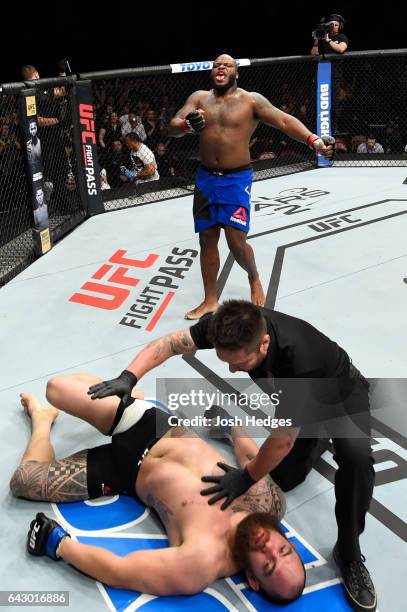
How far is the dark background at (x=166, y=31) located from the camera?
8.87 metres

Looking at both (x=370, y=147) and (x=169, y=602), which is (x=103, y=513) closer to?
(x=169, y=602)

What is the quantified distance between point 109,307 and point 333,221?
236 cm

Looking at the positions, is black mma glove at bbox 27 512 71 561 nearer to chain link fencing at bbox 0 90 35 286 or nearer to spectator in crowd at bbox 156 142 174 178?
chain link fencing at bbox 0 90 35 286

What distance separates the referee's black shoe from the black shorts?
33.4 inches

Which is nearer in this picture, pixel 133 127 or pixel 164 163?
pixel 133 127

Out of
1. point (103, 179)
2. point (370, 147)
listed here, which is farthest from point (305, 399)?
point (370, 147)

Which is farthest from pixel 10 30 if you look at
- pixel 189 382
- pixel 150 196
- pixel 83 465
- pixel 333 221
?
pixel 83 465

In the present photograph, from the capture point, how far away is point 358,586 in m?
1.96

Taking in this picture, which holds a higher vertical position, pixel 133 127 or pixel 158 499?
pixel 133 127

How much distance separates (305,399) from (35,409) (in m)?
1.47

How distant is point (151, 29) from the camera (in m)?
9.34

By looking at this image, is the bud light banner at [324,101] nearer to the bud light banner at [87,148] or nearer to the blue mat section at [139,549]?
the bud light banner at [87,148]

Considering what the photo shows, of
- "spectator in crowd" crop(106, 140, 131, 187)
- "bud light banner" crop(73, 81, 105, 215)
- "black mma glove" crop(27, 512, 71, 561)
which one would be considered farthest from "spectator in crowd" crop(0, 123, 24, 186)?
"black mma glove" crop(27, 512, 71, 561)

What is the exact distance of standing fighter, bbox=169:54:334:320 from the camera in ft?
11.3
